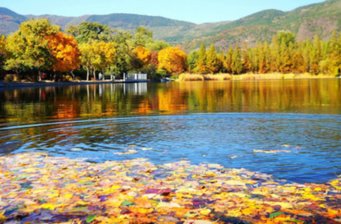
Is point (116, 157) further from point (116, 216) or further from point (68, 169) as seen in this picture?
point (116, 216)

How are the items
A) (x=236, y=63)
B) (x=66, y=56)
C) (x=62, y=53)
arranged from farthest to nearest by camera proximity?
1. (x=236, y=63)
2. (x=66, y=56)
3. (x=62, y=53)

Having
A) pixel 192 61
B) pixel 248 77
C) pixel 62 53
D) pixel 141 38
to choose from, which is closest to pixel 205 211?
pixel 62 53

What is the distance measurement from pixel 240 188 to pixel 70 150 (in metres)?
7.20

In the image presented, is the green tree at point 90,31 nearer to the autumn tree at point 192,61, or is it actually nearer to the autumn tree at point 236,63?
the autumn tree at point 192,61

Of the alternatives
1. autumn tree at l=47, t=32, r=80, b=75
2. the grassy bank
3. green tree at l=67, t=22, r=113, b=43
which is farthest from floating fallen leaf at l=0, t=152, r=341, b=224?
green tree at l=67, t=22, r=113, b=43

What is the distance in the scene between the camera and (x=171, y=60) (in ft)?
472

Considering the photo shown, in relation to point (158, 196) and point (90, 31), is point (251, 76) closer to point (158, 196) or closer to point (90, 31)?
point (90, 31)

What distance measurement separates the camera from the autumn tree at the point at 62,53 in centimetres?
9240

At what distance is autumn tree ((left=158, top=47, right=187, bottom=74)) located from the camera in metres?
143

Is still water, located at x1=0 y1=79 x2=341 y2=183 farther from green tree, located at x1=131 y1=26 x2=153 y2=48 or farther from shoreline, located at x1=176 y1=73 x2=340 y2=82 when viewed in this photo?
green tree, located at x1=131 y1=26 x2=153 y2=48

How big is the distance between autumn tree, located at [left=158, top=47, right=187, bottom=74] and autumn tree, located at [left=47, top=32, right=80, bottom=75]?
48.0 metres

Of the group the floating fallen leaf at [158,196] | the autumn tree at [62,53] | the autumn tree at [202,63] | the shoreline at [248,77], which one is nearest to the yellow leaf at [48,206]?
the floating fallen leaf at [158,196]

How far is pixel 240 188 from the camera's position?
9281 mm

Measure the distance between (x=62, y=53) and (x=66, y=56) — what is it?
1.06 metres
